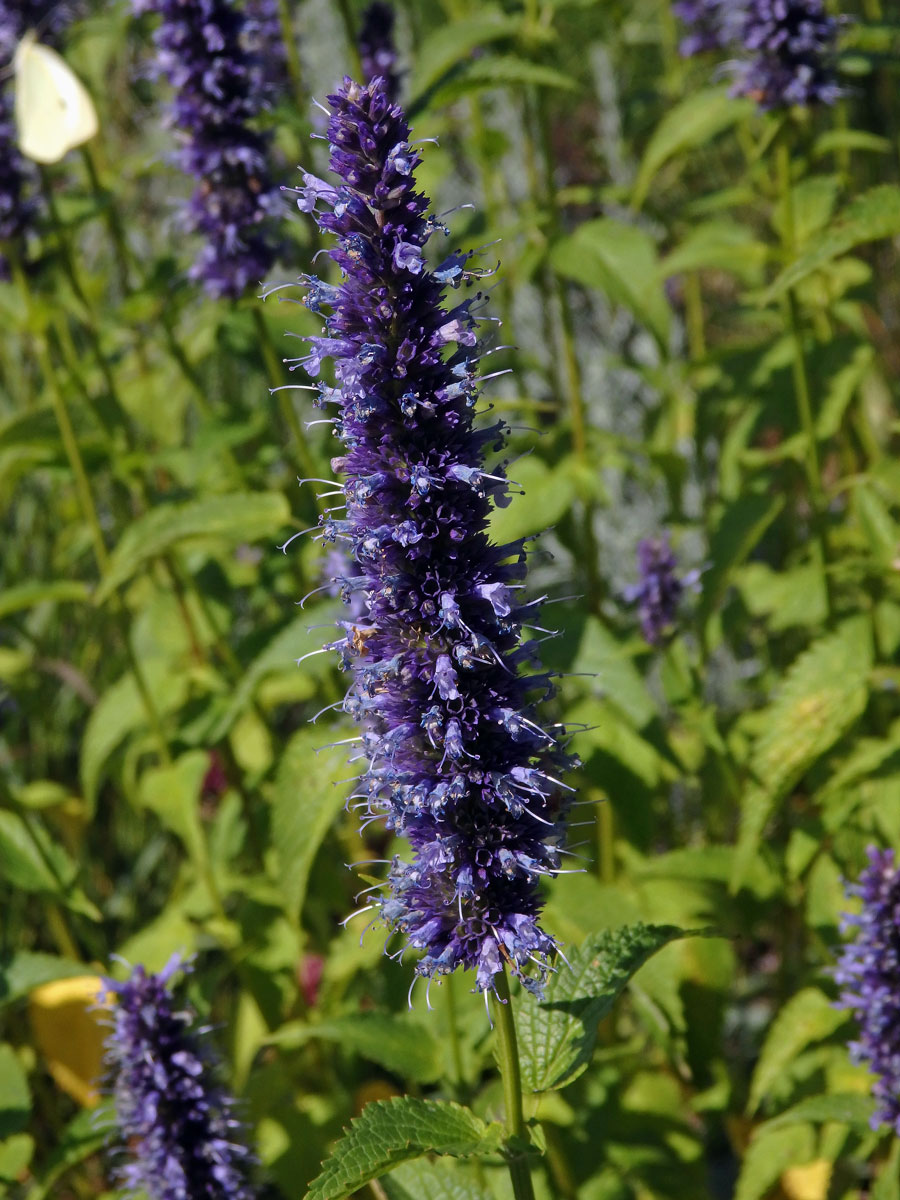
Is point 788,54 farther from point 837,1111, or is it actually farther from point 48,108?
point 837,1111

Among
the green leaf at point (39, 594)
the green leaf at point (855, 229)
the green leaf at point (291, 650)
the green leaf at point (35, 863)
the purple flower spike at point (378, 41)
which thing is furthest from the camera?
the purple flower spike at point (378, 41)

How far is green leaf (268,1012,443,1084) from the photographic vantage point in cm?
266

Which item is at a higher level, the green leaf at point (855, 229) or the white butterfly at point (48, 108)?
the white butterfly at point (48, 108)

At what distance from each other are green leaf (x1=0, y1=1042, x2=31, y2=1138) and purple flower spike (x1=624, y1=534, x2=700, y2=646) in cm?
225

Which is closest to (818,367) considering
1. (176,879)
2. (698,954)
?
(698,954)

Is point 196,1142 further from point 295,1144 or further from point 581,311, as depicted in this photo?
point 581,311

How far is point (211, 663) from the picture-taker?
4.56 meters

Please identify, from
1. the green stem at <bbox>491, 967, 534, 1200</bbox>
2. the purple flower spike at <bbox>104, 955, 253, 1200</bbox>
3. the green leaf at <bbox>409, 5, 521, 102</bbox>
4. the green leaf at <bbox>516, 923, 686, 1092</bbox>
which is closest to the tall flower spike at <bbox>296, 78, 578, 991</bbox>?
the green stem at <bbox>491, 967, 534, 1200</bbox>

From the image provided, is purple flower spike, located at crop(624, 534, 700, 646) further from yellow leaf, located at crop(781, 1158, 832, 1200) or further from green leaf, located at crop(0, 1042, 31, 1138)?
green leaf, located at crop(0, 1042, 31, 1138)

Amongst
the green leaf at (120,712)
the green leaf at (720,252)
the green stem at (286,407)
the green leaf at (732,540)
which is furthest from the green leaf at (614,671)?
the green leaf at (120,712)

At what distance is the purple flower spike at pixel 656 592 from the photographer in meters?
3.60

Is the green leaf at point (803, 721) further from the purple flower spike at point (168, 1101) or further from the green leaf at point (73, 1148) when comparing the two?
the green leaf at point (73, 1148)

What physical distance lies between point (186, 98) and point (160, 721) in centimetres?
206

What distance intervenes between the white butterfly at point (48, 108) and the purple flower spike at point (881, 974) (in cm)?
302
